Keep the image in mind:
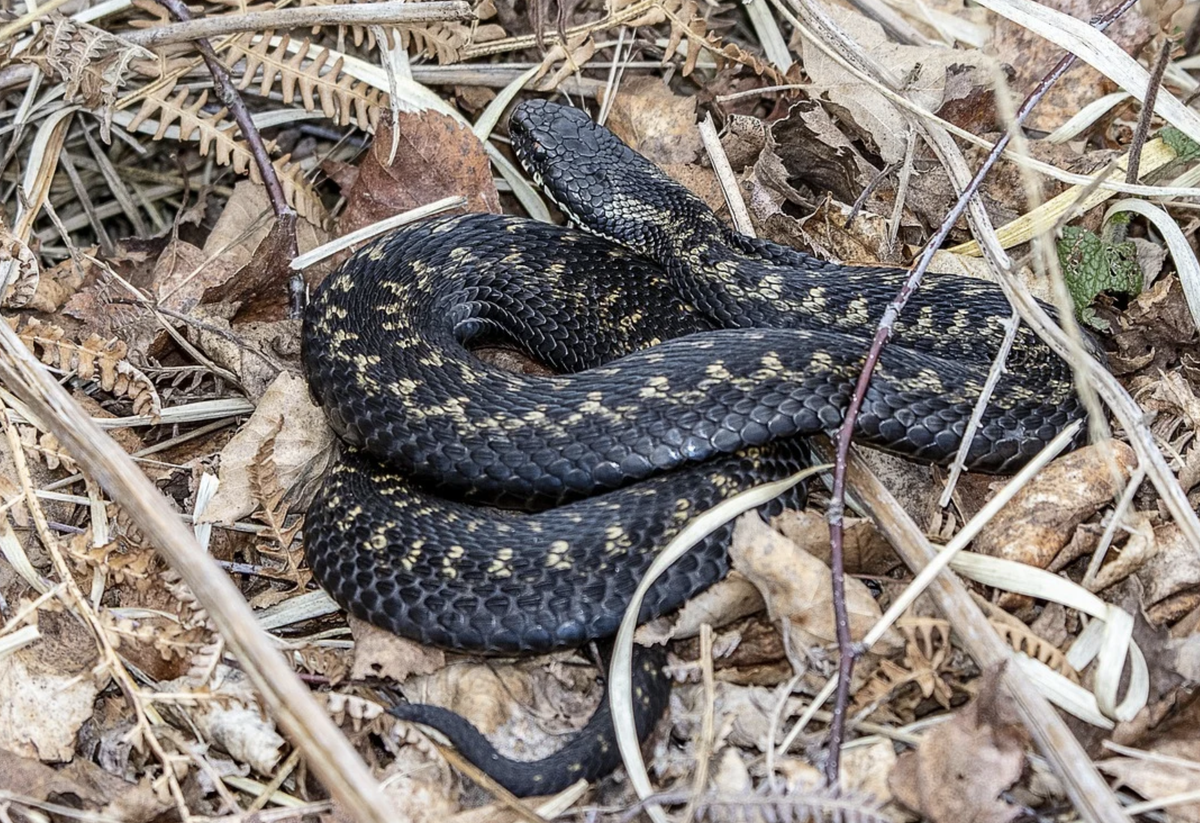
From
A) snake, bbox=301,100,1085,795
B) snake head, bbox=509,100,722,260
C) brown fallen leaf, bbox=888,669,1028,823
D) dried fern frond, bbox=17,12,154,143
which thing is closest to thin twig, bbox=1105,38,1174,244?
snake, bbox=301,100,1085,795

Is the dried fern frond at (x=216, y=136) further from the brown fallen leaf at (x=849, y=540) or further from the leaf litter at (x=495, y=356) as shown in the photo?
the brown fallen leaf at (x=849, y=540)

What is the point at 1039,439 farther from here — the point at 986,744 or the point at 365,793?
the point at 365,793

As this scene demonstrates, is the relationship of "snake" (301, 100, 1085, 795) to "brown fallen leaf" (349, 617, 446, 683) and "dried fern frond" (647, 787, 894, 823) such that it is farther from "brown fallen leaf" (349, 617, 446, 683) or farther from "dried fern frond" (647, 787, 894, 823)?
"dried fern frond" (647, 787, 894, 823)

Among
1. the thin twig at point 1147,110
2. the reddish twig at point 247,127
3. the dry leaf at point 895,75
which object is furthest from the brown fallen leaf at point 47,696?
the thin twig at point 1147,110

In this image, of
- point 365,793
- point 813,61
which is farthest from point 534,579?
point 813,61

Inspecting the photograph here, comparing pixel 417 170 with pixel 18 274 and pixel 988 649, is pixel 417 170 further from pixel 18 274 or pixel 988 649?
pixel 988 649
